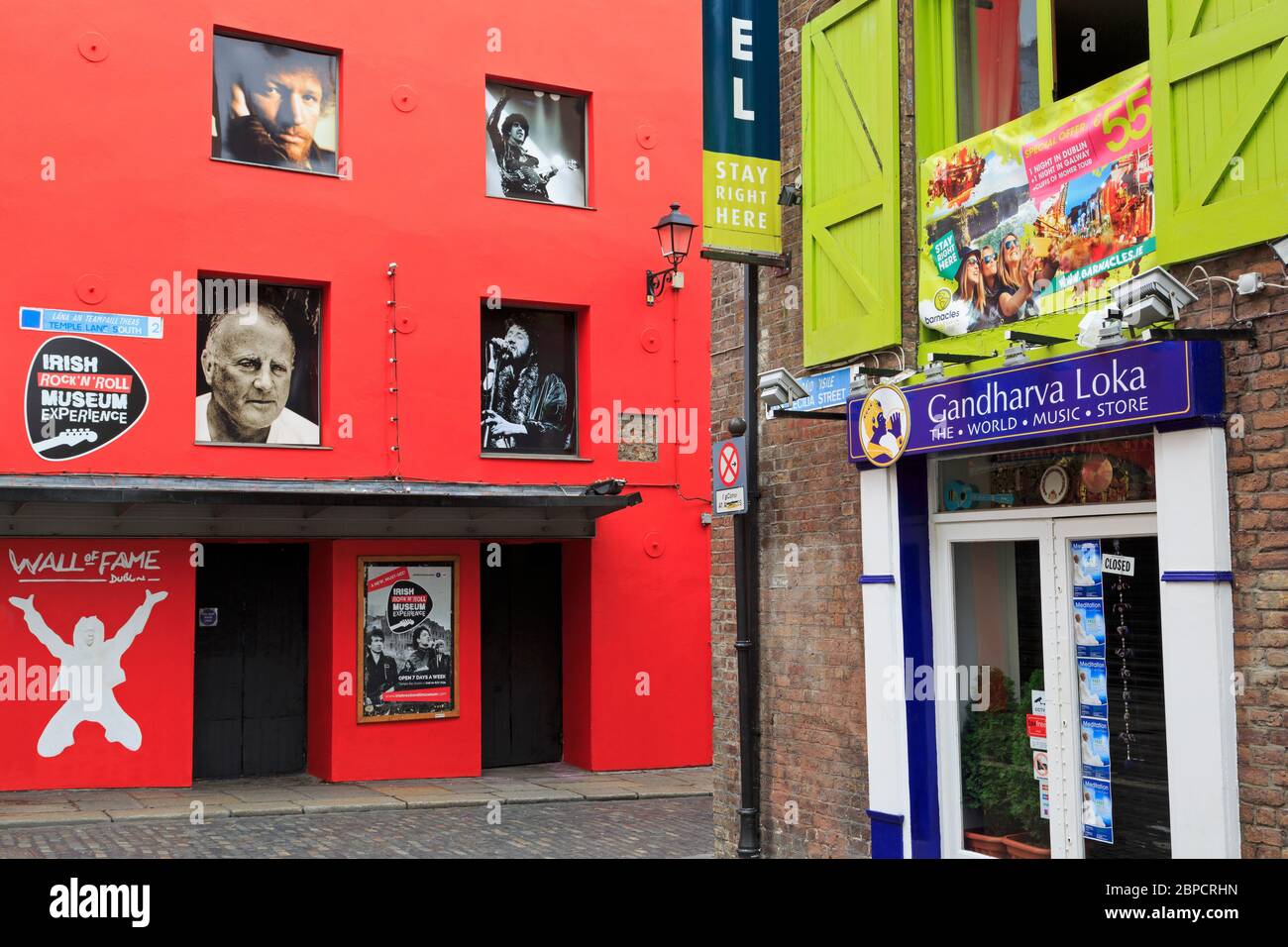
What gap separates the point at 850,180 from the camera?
29.6 ft

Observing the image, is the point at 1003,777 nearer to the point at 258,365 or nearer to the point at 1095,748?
the point at 1095,748

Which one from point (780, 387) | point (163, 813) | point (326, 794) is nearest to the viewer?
point (780, 387)

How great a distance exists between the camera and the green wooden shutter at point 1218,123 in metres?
6.11

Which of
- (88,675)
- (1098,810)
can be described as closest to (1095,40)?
(1098,810)

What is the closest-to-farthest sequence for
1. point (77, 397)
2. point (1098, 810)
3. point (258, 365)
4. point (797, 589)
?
point (1098, 810) < point (797, 589) < point (77, 397) < point (258, 365)

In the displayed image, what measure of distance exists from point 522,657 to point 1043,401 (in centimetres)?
1116

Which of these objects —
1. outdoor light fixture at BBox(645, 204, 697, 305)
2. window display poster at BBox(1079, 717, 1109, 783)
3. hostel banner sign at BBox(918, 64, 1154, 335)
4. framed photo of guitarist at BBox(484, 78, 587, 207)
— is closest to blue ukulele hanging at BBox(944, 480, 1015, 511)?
hostel banner sign at BBox(918, 64, 1154, 335)

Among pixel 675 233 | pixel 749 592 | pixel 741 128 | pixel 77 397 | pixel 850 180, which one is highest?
pixel 675 233

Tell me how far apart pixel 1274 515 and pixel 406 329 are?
11431mm

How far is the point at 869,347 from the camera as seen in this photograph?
8.67 meters

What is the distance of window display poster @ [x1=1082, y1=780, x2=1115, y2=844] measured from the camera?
7.22m

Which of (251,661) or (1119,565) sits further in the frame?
(251,661)

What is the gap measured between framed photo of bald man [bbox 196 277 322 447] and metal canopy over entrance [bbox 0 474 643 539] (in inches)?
27.0
